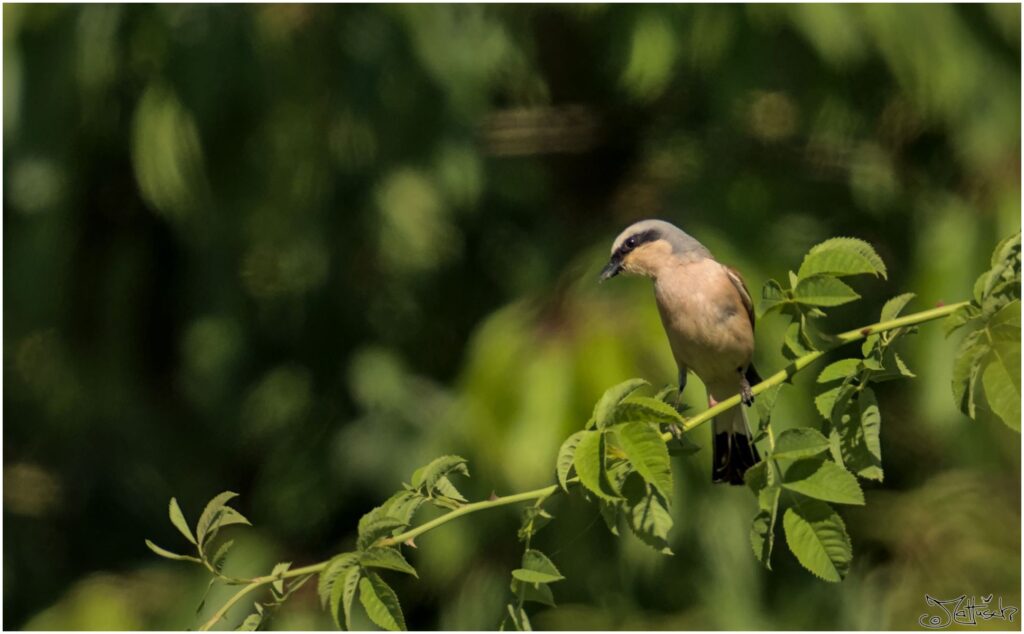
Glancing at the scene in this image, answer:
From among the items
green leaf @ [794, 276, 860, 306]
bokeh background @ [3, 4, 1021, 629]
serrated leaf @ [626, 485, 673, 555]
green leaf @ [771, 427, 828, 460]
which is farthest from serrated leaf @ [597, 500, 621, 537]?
bokeh background @ [3, 4, 1021, 629]

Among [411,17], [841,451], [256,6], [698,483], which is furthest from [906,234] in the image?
[841,451]

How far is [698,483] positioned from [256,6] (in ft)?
7.96

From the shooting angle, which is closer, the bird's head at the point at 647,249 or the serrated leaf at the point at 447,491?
the serrated leaf at the point at 447,491

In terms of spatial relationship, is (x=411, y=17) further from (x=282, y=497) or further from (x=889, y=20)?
(x=282, y=497)

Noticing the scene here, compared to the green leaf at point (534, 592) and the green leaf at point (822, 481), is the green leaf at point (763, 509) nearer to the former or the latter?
the green leaf at point (822, 481)

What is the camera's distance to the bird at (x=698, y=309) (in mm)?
2652

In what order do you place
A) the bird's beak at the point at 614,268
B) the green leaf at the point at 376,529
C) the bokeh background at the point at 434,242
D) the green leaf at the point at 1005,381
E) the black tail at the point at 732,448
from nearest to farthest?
the green leaf at the point at 1005,381
the green leaf at the point at 376,529
the bird's beak at the point at 614,268
the black tail at the point at 732,448
the bokeh background at the point at 434,242

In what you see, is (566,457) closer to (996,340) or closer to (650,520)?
(650,520)

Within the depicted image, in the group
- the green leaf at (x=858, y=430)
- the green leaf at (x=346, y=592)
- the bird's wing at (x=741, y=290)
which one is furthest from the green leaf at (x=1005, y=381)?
the bird's wing at (x=741, y=290)

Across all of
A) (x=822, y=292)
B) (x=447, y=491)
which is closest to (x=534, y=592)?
(x=447, y=491)

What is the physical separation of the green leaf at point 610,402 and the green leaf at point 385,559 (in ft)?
0.97

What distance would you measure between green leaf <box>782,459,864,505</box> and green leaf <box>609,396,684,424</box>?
151mm

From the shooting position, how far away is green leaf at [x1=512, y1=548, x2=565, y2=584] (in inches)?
65.1

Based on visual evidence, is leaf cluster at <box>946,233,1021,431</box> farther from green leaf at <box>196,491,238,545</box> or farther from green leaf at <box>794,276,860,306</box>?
green leaf at <box>196,491,238,545</box>
